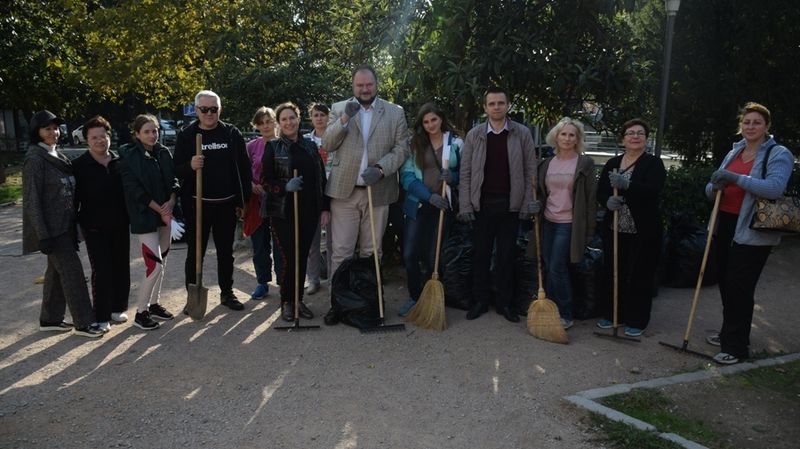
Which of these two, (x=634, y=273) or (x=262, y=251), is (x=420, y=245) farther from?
(x=634, y=273)

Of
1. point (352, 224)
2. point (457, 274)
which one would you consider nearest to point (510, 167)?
point (457, 274)

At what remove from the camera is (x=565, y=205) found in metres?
5.09

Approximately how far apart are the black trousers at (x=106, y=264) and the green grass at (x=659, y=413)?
3.89m

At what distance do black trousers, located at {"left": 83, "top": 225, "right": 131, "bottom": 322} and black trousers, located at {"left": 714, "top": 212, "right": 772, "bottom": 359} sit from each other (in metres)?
4.77

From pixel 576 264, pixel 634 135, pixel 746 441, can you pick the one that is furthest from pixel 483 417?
pixel 634 135

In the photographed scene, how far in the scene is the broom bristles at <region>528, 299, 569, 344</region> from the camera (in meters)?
4.98

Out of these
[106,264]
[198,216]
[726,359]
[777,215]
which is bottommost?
[726,359]

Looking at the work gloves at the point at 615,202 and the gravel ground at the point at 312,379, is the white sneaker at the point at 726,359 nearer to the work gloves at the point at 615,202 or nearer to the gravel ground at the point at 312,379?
the gravel ground at the point at 312,379

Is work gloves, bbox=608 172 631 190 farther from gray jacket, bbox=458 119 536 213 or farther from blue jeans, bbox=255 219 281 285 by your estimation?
blue jeans, bbox=255 219 281 285

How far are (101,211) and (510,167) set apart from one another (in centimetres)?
331

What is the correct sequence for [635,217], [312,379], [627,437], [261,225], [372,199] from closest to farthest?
[627,437], [312,379], [635,217], [372,199], [261,225]

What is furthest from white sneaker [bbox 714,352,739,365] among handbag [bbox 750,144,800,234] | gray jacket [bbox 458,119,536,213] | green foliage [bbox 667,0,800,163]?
green foliage [bbox 667,0,800,163]

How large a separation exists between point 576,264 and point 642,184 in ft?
3.31

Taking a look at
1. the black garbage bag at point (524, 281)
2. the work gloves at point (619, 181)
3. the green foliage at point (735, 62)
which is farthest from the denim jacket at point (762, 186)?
the green foliage at point (735, 62)
